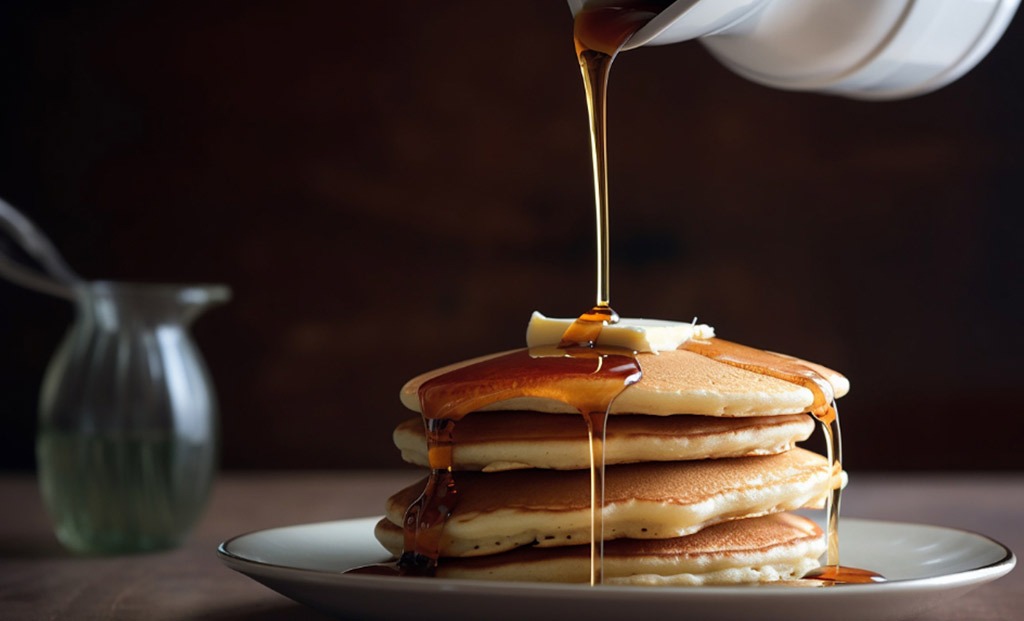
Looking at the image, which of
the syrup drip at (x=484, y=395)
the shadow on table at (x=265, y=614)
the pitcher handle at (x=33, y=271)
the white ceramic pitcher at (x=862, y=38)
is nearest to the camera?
the syrup drip at (x=484, y=395)

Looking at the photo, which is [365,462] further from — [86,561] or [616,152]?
[86,561]

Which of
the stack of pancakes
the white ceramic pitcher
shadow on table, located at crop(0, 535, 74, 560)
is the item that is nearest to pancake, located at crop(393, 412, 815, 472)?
the stack of pancakes

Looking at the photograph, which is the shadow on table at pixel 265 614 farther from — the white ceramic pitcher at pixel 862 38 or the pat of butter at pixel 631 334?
the white ceramic pitcher at pixel 862 38

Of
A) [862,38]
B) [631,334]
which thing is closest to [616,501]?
[631,334]

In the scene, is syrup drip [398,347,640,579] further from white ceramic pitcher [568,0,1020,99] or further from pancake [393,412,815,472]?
white ceramic pitcher [568,0,1020,99]

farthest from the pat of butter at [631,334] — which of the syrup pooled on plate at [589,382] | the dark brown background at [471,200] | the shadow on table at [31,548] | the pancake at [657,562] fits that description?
the dark brown background at [471,200]

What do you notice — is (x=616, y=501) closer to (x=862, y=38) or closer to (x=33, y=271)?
(x=862, y=38)
